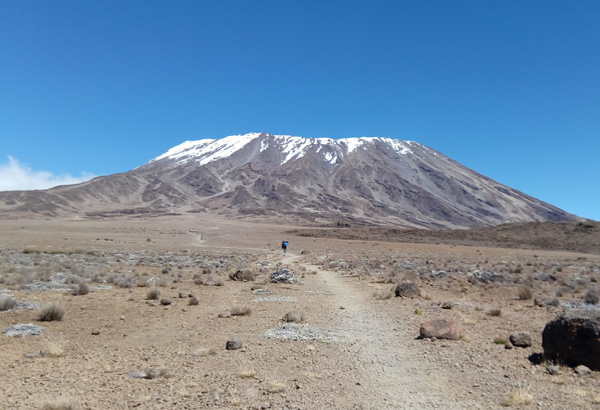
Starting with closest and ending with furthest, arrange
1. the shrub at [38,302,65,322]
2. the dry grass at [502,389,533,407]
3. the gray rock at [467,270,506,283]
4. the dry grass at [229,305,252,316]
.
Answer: the dry grass at [502,389,533,407] → the shrub at [38,302,65,322] → the dry grass at [229,305,252,316] → the gray rock at [467,270,506,283]

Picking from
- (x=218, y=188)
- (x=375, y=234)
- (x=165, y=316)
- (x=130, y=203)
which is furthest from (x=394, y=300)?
(x=218, y=188)

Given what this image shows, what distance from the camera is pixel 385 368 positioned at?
6668 mm

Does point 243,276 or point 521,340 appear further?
point 243,276

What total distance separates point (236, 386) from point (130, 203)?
17242cm

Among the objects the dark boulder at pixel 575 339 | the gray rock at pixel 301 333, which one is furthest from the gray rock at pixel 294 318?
the dark boulder at pixel 575 339

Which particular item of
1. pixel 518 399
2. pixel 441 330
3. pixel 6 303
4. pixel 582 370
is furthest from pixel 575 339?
pixel 6 303

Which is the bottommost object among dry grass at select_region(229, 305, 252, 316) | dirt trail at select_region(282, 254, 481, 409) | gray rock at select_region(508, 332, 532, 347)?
dry grass at select_region(229, 305, 252, 316)

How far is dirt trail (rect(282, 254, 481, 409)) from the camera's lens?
17.4 ft

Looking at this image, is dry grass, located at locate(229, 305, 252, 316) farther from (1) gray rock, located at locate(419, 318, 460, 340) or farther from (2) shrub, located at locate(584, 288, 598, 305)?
(2) shrub, located at locate(584, 288, 598, 305)

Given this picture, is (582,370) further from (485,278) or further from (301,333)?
(485,278)

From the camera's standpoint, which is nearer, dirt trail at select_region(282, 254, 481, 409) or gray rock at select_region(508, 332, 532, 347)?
dirt trail at select_region(282, 254, 481, 409)

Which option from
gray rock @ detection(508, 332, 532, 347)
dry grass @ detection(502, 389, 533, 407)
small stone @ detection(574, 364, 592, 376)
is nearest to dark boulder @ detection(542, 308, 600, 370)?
small stone @ detection(574, 364, 592, 376)

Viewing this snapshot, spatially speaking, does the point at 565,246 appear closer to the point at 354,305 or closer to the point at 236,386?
the point at 354,305

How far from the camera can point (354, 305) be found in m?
12.8
